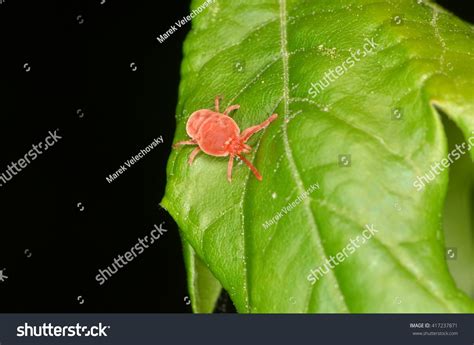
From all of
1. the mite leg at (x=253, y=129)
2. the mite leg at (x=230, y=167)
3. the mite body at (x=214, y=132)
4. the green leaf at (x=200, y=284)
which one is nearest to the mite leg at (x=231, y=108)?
the mite body at (x=214, y=132)

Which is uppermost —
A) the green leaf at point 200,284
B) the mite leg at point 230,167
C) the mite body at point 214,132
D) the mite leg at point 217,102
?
the mite leg at point 217,102

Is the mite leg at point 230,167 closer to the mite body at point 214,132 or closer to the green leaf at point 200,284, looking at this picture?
the mite body at point 214,132

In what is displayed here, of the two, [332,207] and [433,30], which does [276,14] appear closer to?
[433,30]

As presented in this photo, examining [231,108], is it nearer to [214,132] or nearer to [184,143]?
[214,132]

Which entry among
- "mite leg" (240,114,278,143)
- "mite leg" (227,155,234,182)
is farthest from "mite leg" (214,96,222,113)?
"mite leg" (227,155,234,182)

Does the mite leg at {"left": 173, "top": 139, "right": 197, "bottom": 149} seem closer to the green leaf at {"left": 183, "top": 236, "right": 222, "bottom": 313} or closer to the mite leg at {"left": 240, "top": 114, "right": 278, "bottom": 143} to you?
the mite leg at {"left": 240, "top": 114, "right": 278, "bottom": 143}
